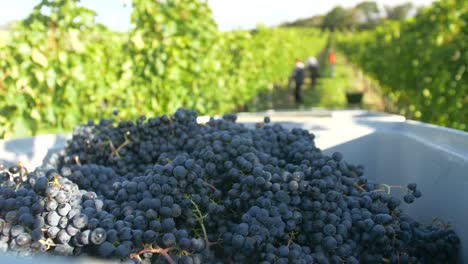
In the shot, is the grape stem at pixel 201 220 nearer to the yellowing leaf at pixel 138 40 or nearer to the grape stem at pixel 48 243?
the grape stem at pixel 48 243

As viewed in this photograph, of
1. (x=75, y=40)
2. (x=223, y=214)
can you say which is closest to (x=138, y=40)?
(x=75, y=40)

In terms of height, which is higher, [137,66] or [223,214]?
[137,66]

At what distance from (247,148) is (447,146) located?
0.75 metres

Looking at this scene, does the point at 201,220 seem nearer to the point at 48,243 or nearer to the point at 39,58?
the point at 48,243

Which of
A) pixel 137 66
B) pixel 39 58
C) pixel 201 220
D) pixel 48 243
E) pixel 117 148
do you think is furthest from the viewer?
pixel 137 66

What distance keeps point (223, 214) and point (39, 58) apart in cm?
259

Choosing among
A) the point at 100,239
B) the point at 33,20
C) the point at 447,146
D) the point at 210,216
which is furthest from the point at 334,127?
the point at 33,20

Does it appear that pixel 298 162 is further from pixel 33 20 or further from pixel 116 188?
pixel 33 20

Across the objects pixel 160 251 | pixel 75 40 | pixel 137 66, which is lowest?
pixel 160 251

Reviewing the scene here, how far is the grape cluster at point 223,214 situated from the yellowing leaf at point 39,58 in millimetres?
2022

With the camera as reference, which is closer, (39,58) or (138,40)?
(39,58)

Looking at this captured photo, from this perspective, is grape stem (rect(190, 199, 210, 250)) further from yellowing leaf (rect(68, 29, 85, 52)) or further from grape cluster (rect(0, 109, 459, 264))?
yellowing leaf (rect(68, 29, 85, 52))

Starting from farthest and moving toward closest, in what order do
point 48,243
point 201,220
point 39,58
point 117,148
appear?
point 39,58 < point 117,148 < point 201,220 < point 48,243

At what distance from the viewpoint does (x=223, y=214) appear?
1269 mm
